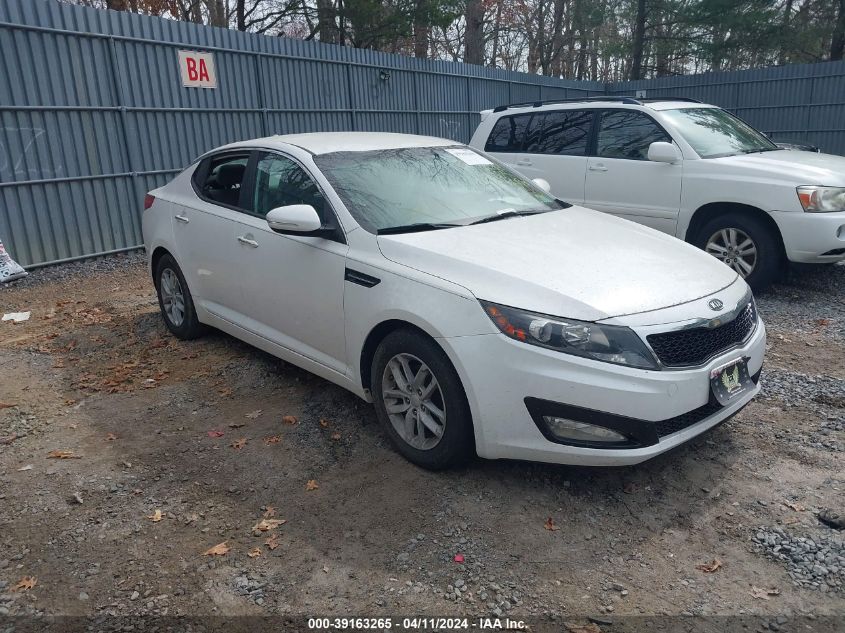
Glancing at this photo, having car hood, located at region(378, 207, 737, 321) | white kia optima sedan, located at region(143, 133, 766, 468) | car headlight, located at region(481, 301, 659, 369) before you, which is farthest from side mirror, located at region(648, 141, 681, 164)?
car headlight, located at region(481, 301, 659, 369)

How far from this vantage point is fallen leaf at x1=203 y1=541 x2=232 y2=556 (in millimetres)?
2961

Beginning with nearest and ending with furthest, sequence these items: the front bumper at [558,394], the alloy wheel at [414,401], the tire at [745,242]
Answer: the front bumper at [558,394]
the alloy wheel at [414,401]
the tire at [745,242]

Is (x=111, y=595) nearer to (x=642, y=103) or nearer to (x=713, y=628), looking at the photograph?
(x=713, y=628)

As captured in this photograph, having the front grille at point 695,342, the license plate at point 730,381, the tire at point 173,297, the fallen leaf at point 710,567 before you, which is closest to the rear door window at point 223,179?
the tire at point 173,297

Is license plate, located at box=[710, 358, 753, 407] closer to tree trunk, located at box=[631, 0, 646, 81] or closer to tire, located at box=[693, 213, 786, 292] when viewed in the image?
tire, located at box=[693, 213, 786, 292]

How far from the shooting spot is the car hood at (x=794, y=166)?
20.4 ft

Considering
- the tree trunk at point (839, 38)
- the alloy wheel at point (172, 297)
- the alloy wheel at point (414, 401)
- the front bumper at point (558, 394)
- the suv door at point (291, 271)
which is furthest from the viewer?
the tree trunk at point (839, 38)

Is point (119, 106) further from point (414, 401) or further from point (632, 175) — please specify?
point (414, 401)

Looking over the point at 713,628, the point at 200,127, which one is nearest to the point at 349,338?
the point at 713,628

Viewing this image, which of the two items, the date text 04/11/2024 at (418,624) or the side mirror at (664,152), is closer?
A: the date text 04/11/2024 at (418,624)

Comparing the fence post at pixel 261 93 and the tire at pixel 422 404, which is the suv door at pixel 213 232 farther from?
the fence post at pixel 261 93

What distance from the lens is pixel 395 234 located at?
3721 millimetres

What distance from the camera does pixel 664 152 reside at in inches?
270

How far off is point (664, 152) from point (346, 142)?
147 inches
